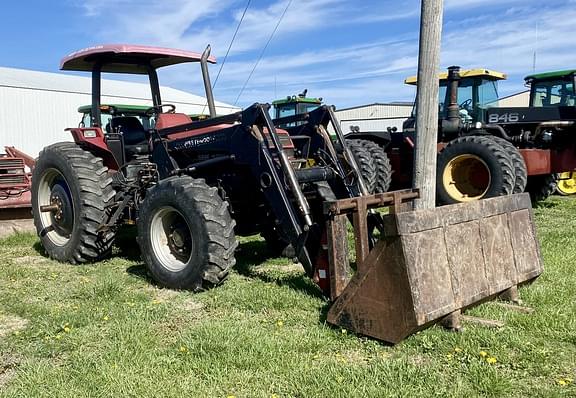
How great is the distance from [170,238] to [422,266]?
100.0 inches

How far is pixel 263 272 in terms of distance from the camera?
552cm

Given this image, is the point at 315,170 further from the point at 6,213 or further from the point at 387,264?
the point at 6,213

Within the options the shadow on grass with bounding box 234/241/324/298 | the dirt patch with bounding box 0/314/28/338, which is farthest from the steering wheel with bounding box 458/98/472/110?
the dirt patch with bounding box 0/314/28/338

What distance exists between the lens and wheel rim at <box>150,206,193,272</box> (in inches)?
201

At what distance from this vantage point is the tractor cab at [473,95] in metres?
10.2

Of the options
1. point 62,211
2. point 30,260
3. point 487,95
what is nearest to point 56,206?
point 62,211

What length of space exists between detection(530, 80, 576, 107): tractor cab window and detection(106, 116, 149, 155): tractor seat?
7.90m

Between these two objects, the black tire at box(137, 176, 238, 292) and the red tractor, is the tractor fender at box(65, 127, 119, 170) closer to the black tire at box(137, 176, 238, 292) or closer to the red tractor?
the red tractor

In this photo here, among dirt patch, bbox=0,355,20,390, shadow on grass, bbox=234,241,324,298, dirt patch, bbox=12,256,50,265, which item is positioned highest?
dirt patch, bbox=12,256,50,265

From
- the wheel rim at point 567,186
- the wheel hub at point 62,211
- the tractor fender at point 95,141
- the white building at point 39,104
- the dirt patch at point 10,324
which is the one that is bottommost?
the dirt patch at point 10,324

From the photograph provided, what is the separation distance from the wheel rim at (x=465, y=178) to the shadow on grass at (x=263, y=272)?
133 inches

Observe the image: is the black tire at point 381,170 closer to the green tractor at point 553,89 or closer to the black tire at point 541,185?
the black tire at point 541,185

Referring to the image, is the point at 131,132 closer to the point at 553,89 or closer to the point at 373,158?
the point at 373,158

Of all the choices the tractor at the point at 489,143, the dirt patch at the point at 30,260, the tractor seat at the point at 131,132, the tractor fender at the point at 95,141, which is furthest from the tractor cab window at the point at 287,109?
the dirt patch at the point at 30,260
